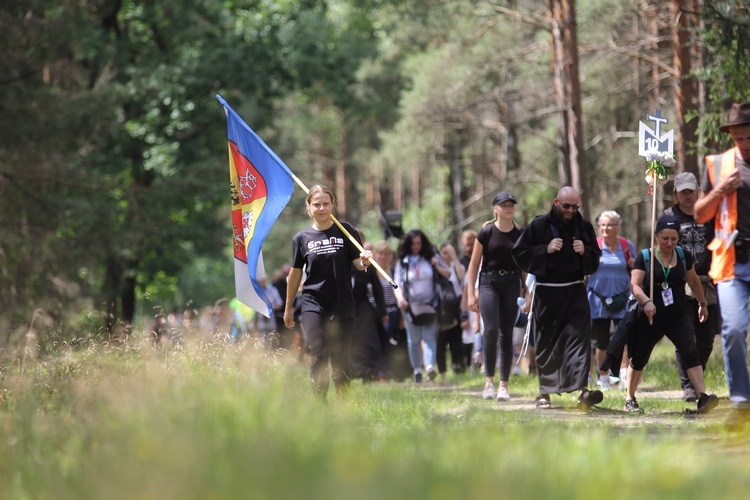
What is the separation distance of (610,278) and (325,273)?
4.72 meters

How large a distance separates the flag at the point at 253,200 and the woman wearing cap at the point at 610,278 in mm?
4045

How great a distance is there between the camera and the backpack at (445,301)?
612 inches

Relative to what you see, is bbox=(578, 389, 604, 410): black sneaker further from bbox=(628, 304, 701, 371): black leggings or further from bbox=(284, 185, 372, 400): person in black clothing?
bbox=(284, 185, 372, 400): person in black clothing

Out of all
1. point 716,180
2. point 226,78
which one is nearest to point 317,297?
point 716,180

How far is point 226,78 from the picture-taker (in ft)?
90.1

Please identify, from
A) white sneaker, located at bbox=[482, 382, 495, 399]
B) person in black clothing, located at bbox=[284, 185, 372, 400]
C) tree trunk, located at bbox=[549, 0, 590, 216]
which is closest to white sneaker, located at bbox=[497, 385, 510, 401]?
white sneaker, located at bbox=[482, 382, 495, 399]

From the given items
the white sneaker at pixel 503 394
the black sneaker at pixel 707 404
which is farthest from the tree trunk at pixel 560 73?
the black sneaker at pixel 707 404

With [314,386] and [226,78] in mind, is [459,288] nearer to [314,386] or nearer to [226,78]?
[314,386]

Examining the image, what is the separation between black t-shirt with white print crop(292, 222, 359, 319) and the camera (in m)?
9.31

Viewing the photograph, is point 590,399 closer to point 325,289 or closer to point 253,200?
point 325,289

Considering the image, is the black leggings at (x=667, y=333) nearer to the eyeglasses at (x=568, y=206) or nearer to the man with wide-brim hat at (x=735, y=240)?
the eyeglasses at (x=568, y=206)

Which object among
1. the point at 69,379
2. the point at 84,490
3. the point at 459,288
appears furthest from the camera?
the point at 459,288

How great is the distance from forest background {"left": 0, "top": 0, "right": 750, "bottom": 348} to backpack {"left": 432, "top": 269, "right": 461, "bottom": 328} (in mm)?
3815

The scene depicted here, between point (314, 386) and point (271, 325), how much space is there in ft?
32.8
